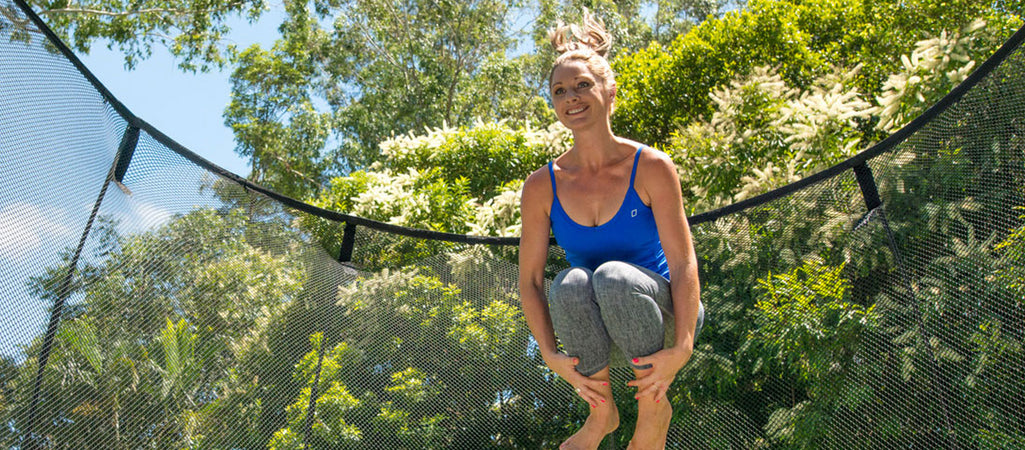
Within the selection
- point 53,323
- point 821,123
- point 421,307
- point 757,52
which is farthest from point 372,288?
point 757,52

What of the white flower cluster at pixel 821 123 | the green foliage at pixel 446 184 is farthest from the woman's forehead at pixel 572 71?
the white flower cluster at pixel 821 123

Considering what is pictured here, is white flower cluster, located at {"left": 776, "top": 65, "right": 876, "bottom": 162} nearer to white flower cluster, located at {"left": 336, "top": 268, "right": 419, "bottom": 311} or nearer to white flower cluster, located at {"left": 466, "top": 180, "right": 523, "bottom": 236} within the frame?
white flower cluster, located at {"left": 466, "top": 180, "right": 523, "bottom": 236}

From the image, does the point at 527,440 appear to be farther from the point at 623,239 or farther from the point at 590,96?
the point at 590,96

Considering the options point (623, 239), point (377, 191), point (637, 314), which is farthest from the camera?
point (377, 191)

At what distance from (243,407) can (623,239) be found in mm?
1432

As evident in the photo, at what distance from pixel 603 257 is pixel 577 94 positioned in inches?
14.0

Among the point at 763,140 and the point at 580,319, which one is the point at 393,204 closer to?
the point at 763,140

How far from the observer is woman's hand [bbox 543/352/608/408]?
1603 mm

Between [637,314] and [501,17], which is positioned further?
[501,17]

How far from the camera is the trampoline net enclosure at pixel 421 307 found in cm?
190

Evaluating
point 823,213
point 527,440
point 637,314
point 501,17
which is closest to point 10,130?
point 637,314

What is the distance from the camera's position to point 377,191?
4496 mm

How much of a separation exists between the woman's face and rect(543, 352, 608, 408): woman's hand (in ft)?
1.65

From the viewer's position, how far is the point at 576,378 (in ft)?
5.31
